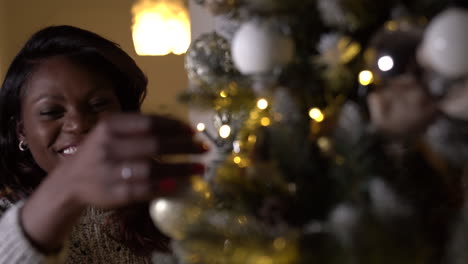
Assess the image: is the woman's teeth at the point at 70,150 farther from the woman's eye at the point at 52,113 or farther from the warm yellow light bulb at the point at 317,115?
the warm yellow light bulb at the point at 317,115

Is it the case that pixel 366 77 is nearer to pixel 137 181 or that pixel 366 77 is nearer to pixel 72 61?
pixel 137 181

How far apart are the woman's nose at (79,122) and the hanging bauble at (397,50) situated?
28.9 inches

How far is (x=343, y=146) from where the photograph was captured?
0.51m

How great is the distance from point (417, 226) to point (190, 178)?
0.22 m

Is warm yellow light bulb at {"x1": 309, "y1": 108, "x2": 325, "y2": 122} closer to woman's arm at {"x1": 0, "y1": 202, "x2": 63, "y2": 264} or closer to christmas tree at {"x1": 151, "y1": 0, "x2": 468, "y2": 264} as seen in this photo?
christmas tree at {"x1": 151, "y1": 0, "x2": 468, "y2": 264}

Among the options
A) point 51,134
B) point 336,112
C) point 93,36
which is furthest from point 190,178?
point 93,36

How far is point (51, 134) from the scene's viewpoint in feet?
3.78

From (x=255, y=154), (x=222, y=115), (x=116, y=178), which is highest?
(x=222, y=115)

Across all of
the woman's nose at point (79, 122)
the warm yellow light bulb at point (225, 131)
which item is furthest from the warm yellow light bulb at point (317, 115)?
the woman's nose at point (79, 122)

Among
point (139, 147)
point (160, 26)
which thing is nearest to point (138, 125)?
A: point (139, 147)

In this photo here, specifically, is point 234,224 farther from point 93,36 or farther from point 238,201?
point 93,36

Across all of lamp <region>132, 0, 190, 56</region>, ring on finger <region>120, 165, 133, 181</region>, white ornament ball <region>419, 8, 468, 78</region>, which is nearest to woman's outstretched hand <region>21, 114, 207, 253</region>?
ring on finger <region>120, 165, 133, 181</region>

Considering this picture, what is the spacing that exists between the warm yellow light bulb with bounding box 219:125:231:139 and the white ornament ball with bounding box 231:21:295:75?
0.84 feet

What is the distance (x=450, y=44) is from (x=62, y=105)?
0.85 meters
